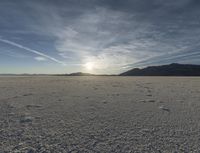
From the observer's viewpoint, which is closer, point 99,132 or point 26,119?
point 99,132

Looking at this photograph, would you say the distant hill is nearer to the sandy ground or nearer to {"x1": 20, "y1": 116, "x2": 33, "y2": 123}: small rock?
the sandy ground

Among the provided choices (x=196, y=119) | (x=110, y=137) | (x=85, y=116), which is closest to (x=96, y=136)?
(x=110, y=137)

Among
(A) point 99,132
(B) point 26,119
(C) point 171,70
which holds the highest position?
(C) point 171,70

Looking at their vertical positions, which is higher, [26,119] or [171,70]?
[171,70]

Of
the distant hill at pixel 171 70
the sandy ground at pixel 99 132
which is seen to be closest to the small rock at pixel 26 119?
the sandy ground at pixel 99 132

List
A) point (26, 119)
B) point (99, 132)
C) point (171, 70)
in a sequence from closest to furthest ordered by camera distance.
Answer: point (99, 132)
point (26, 119)
point (171, 70)

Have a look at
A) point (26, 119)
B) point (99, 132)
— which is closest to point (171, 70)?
point (26, 119)

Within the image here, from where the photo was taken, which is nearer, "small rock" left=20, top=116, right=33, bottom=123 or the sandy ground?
the sandy ground

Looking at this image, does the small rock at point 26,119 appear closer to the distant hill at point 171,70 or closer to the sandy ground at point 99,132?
the sandy ground at point 99,132

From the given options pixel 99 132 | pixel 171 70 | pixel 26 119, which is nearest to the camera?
pixel 99 132

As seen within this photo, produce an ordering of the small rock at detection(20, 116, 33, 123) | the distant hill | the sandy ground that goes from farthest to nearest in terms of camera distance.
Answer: the distant hill
the small rock at detection(20, 116, 33, 123)
the sandy ground

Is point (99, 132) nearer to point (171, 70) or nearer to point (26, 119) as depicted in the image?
point (26, 119)

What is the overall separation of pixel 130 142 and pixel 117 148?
0.42m

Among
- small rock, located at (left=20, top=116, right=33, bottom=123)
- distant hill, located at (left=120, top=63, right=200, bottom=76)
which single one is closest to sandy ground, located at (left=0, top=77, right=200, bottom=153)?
small rock, located at (left=20, top=116, right=33, bottom=123)
